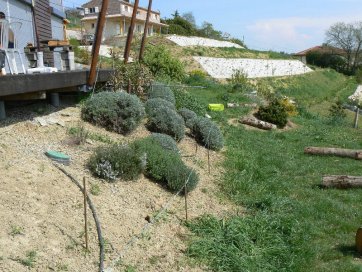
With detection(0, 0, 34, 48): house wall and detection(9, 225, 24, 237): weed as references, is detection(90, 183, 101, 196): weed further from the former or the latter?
detection(0, 0, 34, 48): house wall

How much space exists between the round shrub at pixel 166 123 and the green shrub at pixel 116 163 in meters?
2.68

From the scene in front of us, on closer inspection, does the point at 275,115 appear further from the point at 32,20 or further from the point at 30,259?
the point at 30,259

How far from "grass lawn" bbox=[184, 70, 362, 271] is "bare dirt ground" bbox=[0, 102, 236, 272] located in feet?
1.44

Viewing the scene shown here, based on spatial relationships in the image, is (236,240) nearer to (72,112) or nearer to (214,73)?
(72,112)

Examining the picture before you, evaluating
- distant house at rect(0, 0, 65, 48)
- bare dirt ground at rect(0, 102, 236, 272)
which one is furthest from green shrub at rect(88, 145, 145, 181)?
distant house at rect(0, 0, 65, 48)

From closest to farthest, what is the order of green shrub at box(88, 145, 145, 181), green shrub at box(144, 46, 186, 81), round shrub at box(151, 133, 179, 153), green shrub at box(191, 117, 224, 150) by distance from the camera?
green shrub at box(88, 145, 145, 181) < round shrub at box(151, 133, 179, 153) < green shrub at box(191, 117, 224, 150) < green shrub at box(144, 46, 186, 81)

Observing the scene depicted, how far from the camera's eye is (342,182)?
8.59 metres

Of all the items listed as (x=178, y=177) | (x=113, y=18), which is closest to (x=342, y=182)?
(x=178, y=177)

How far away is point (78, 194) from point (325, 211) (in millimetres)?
4458

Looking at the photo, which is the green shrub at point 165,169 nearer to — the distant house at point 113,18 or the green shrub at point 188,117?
the green shrub at point 188,117

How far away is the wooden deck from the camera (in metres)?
5.66

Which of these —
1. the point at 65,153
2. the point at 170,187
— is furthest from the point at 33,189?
the point at 170,187

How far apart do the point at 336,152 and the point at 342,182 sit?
2982 mm

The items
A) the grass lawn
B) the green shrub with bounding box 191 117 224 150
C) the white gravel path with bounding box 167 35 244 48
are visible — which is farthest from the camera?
the white gravel path with bounding box 167 35 244 48
